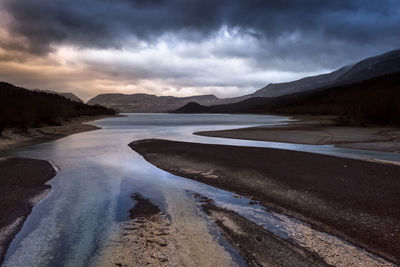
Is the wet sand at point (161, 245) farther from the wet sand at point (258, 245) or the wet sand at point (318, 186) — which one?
the wet sand at point (318, 186)

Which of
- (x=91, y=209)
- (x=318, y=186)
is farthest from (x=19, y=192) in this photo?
(x=318, y=186)

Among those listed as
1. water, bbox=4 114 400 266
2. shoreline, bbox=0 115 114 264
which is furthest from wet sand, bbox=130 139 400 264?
shoreline, bbox=0 115 114 264

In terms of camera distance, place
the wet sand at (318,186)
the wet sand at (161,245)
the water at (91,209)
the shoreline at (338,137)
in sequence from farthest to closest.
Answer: the shoreline at (338,137) → the wet sand at (318,186) → the water at (91,209) → the wet sand at (161,245)

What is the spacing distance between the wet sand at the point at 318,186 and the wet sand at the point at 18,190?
246 inches

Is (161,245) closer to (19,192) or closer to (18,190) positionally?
(19,192)

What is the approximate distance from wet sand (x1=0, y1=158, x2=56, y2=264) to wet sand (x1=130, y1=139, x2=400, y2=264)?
20.5 ft

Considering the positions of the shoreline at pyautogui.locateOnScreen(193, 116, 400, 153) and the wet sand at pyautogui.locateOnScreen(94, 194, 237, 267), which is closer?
the wet sand at pyautogui.locateOnScreen(94, 194, 237, 267)

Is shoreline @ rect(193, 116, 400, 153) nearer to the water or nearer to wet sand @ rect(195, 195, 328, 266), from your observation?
the water

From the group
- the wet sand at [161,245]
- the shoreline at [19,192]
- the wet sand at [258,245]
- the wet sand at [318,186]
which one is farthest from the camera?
the shoreline at [19,192]

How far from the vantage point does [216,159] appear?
50.9 feet

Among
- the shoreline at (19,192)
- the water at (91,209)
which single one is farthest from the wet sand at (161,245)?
the shoreline at (19,192)

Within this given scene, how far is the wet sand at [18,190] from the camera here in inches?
266

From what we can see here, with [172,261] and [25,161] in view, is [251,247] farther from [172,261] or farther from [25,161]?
[25,161]

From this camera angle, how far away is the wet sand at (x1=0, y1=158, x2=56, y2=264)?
675cm
